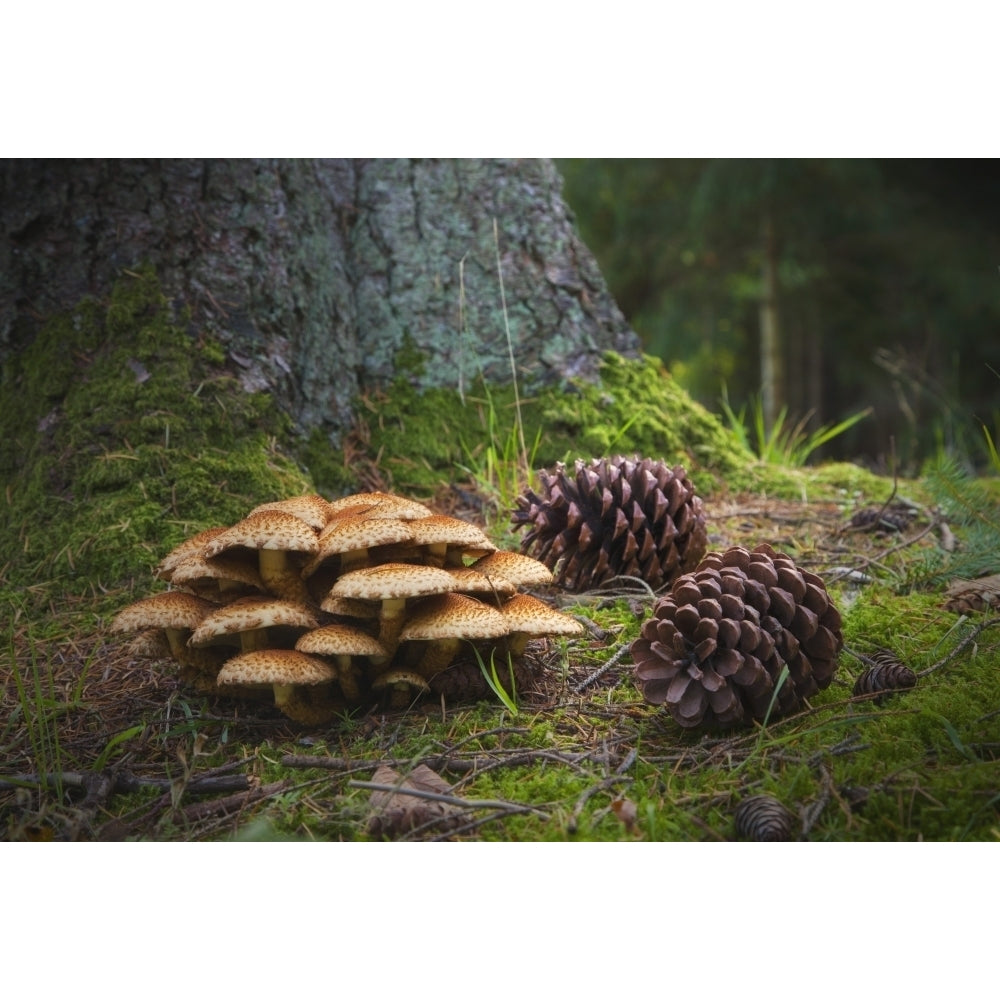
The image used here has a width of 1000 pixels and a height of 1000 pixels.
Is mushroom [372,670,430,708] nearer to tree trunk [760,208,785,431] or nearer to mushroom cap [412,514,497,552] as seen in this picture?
mushroom cap [412,514,497,552]

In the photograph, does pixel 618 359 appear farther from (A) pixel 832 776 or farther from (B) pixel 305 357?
(A) pixel 832 776

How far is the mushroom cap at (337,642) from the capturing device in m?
1.66

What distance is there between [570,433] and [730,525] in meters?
0.66

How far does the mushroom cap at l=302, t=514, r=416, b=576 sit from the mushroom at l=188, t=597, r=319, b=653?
11 centimetres

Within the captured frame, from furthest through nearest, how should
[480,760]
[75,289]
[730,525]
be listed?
[730,525] → [75,289] → [480,760]

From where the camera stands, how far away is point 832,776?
5.02ft

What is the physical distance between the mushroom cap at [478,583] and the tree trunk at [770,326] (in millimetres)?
4925

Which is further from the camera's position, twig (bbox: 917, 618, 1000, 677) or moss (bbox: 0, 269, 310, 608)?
moss (bbox: 0, 269, 310, 608)

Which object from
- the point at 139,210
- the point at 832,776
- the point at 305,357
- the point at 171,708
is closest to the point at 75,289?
the point at 139,210

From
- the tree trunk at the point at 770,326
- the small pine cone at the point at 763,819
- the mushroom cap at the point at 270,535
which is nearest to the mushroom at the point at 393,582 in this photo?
the mushroom cap at the point at 270,535

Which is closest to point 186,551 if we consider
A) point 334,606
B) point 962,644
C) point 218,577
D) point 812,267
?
point 218,577

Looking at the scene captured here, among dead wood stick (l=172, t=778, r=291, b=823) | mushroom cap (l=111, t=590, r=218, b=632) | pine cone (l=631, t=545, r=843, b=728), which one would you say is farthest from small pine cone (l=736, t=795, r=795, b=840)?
mushroom cap (l=111, t=590, r=218, b=632)

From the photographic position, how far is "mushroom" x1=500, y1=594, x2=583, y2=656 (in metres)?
1.75

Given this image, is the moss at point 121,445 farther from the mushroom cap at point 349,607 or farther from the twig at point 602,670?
the twig at point 602,670
